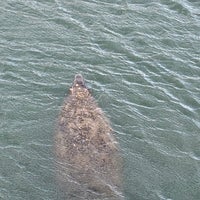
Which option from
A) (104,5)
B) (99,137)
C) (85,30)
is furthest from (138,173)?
(104,5)

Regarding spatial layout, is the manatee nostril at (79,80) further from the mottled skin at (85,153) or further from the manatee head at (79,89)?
the mottled skin at (85,153)

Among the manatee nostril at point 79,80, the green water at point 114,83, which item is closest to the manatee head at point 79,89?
the manatee nostril at point 79,80

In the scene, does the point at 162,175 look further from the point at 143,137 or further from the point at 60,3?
the point at 60,3

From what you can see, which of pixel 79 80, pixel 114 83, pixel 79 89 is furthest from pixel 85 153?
pixel 114 83

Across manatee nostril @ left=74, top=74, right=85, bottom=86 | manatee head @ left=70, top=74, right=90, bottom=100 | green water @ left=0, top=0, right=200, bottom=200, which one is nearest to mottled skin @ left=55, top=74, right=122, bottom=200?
manatee head @ left=70, top=74, right=90, bottom=100

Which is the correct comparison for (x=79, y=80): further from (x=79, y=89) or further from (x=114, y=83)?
(x=114, y=83)

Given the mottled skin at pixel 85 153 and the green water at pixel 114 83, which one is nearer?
the mottled skin at pixel 85 153
